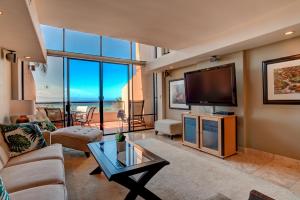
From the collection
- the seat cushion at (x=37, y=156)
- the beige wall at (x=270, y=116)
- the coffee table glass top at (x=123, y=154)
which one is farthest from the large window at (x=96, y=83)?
the beige wall at (x=270, y=116)

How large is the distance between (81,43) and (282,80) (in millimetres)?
4963

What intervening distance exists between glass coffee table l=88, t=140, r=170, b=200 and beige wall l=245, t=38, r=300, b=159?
2.44m

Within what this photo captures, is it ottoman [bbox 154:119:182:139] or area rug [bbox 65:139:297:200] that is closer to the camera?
area rug [bbox 65:139:297:200]

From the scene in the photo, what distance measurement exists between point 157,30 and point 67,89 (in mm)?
3186

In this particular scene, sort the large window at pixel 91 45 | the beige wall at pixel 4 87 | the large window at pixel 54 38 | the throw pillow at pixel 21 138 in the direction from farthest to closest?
1. the large window at pixel 91 45
2. the large window at pixel 54 38
3. the beige wall at pixel 4 87
4. the throw pillow at pixel 21 138

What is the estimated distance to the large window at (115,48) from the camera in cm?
554

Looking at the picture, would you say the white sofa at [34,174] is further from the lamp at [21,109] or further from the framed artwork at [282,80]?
the framed artwork at [282,80]

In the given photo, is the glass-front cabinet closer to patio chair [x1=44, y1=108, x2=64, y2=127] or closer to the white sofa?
the white sofa

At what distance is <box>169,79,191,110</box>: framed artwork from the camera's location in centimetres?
541

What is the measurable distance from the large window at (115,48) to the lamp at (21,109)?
9.09 feet

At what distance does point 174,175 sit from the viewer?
2.66 meters

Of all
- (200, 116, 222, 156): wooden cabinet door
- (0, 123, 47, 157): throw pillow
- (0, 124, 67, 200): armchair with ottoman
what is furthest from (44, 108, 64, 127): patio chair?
(200, 116, 222, 156): wooden cabinet door

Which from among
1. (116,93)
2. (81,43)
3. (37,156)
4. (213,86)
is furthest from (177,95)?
(37,156)

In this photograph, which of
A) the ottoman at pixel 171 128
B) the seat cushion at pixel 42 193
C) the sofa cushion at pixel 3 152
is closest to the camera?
the seat cushion at pixel 42 193
